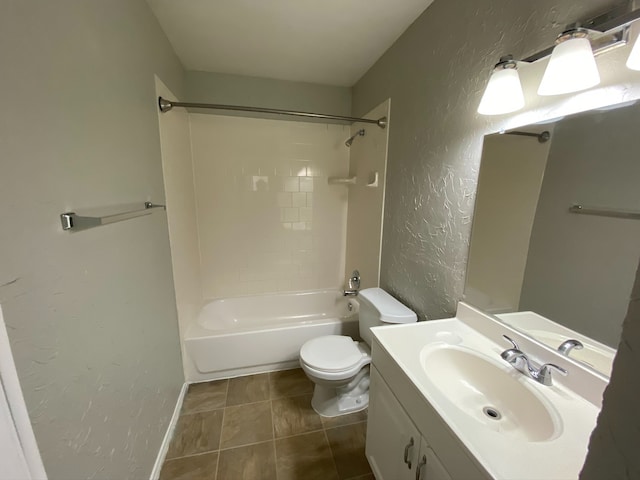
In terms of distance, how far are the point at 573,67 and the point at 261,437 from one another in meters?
2.16

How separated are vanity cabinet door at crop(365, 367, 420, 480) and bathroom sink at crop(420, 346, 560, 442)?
0.20 metres

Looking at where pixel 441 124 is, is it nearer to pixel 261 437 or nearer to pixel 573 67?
pixel 573 67

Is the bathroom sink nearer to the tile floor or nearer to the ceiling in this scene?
the tile floor


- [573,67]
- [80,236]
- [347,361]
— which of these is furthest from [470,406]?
[80,236]

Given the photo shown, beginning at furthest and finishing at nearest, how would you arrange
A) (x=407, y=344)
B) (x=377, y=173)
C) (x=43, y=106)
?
1. (x=377, y=173)
2. (x=407, y=344)
3. (x=43, y=106)

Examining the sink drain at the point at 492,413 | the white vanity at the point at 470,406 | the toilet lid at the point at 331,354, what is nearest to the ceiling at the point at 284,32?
the white vanity at the point at 470,406

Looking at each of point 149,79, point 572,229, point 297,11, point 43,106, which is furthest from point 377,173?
point 43,106

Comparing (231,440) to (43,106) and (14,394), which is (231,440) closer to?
(14,394)

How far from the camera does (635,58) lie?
25.6 inches

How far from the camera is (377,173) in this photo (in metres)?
2.03

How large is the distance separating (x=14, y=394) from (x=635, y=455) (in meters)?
1.06

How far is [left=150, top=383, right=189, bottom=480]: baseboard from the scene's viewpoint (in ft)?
4.43

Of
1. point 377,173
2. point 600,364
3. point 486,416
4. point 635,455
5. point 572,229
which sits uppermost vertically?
point 377,173

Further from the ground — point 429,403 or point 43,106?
point 43,106
